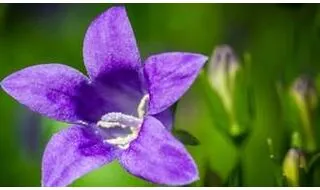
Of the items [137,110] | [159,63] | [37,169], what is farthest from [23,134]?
[159,63]

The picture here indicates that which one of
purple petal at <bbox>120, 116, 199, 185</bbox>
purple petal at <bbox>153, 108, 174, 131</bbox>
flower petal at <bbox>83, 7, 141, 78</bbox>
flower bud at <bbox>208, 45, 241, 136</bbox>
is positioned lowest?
purple petal at <bbox>120, 116, 199, 185</bbox>

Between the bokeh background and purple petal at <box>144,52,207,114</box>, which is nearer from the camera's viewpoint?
purple petal at <box>144,52,207,114</box>

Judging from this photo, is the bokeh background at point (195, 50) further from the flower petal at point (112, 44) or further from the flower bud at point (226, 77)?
the flower petal at point (112, 44)

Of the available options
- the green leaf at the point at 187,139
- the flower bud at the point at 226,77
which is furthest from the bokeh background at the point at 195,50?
the green leaf at the point at 187,139

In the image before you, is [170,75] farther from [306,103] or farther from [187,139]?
[306,103]

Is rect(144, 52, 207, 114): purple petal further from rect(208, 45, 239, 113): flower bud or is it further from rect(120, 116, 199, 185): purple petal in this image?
rect(208, 45, 239, 113): flower bud

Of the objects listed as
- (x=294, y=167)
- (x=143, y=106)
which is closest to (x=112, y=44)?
(x=143, y=106)

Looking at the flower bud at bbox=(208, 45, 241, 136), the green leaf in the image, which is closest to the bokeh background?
A: the flower bud at bbox=(208, 45, 241, 136)

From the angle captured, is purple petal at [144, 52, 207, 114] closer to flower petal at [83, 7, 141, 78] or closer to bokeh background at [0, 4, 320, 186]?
flower petal at [83, 7, 141, 78]

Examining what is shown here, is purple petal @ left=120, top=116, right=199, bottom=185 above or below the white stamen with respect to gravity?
below
